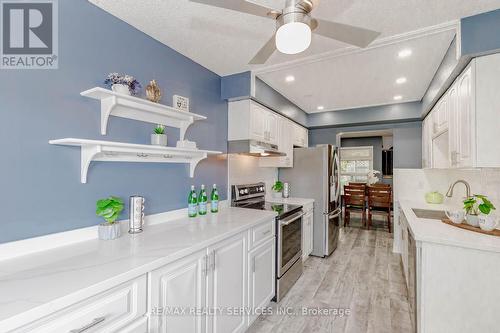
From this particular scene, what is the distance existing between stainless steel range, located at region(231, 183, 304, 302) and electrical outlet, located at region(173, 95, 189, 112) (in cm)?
114

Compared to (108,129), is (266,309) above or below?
below

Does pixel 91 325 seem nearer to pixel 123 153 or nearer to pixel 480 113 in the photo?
pixel 123 153

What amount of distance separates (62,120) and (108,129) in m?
0.26

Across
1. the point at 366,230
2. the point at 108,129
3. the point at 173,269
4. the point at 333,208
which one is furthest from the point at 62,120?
the point at 366,230

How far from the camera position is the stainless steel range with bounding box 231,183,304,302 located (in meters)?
2.29

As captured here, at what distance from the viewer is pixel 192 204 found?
209 cm

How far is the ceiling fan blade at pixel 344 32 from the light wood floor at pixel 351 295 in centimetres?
218

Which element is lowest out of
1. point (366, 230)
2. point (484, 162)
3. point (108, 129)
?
point (366, 230)

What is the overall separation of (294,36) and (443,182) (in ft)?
11.3

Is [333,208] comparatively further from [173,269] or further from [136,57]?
[136,57]

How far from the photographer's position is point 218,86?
8.63ft

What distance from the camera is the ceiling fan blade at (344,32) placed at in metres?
1.13

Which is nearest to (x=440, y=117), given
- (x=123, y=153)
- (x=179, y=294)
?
(x=179, y=294)

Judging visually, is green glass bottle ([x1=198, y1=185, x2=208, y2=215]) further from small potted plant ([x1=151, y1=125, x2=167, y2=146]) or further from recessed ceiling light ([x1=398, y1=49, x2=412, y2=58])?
recessed ceiling light ([x1=398, y1=49, x2=412, y2=58])
